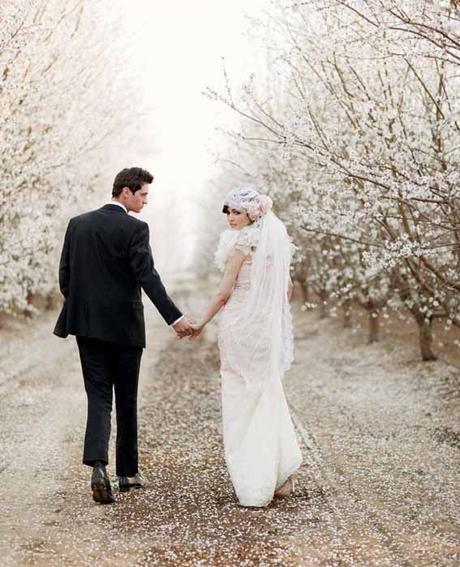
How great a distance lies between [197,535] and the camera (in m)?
4.86

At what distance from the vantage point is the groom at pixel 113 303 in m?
5.68

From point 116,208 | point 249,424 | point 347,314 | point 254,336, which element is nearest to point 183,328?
point 254,336

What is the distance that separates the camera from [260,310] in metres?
5.88

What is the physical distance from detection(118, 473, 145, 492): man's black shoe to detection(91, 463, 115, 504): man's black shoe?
1.18 ft

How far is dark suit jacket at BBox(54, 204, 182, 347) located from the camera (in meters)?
5.68

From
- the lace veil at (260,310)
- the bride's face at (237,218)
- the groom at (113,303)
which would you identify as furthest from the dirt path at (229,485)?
the bride's face at (237,218)

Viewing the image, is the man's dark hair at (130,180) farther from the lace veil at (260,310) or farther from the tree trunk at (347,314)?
the tree trunk at (347,314)

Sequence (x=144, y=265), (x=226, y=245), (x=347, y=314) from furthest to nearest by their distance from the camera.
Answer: (x=347, y=314)
(x=226, y=245)
(x=144, y=265)

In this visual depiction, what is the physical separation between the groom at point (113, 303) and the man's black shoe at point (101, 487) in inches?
4.1

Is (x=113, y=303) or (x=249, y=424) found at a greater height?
(x=113, y=303)

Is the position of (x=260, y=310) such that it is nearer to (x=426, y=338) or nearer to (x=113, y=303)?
(x=113, y=303)

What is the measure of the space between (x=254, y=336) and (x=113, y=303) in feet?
3.42

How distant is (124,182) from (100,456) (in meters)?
1.94

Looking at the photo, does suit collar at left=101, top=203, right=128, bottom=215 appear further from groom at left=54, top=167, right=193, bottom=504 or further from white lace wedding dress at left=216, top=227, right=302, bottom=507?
white lace wedding dress at left=216, top=227, right=302, bottom=507
